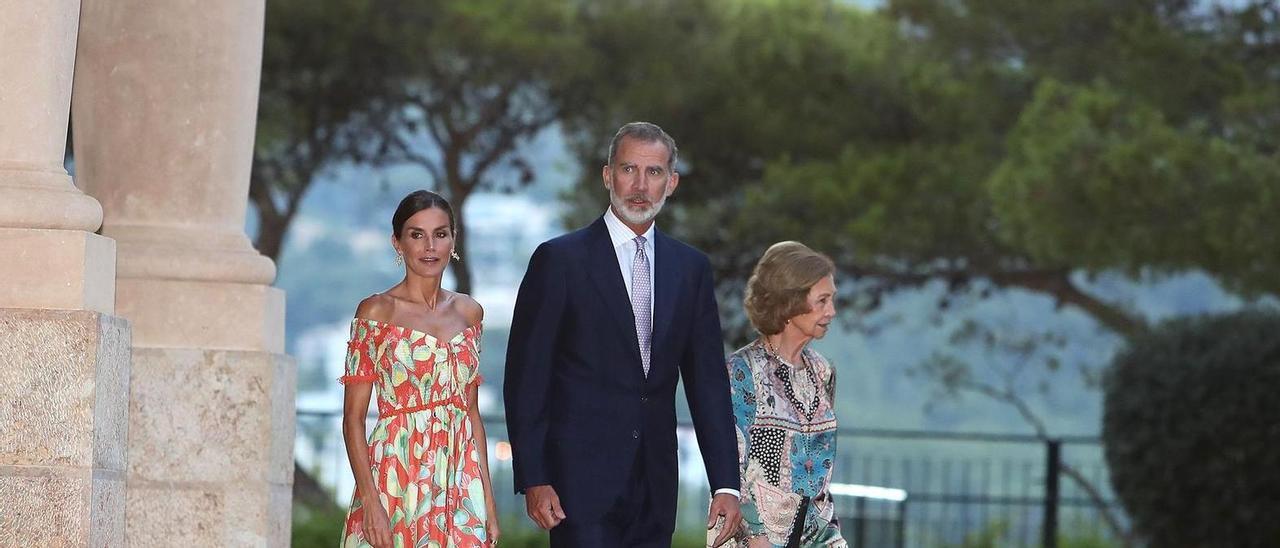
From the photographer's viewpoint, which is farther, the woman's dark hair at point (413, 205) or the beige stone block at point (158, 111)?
the beige stone block at point (158, 111)

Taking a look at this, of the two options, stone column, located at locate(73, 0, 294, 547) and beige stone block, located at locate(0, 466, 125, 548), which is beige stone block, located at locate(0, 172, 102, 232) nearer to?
beige stone block, located at locate(0, 466, 125, 548)

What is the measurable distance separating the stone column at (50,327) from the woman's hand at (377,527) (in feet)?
2.10

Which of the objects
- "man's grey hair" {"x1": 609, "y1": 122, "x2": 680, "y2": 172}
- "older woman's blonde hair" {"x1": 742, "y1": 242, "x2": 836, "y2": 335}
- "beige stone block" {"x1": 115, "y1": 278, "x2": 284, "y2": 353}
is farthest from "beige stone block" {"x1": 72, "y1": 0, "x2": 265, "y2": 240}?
"older woman's blonde hair" {"x1": 742, "y1": 242, "x2": 836, "y2": 335}

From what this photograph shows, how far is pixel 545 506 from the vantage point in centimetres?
479

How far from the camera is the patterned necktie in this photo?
16.4 ft

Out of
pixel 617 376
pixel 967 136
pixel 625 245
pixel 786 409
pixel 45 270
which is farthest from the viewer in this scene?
pixel 967 136

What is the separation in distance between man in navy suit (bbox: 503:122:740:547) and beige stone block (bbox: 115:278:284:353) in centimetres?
119

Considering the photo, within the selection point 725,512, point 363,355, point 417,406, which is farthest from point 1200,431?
Result: point 363,355

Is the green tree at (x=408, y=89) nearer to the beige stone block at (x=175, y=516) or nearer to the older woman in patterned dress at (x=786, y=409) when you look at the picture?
the beige stone block at (x=175, y=516)

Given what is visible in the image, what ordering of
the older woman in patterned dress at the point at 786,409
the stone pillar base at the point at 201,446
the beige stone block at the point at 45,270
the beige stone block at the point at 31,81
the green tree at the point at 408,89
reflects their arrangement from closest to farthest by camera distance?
the beige stone block at the point at 45,270, the beige stone block at the point at 31,81, the older woman in patterned dress at the point at 786,409, the stone pillar base at the point at 201,446, the green tree at the point at 408,89

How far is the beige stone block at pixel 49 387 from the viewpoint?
4695 mm

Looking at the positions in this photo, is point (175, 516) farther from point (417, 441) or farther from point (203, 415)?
point (417, 441)

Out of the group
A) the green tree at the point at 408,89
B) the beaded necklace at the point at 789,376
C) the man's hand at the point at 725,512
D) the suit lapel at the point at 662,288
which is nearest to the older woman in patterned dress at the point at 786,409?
the beaded necklace at the point at 789,376

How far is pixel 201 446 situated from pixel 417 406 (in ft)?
3.49
